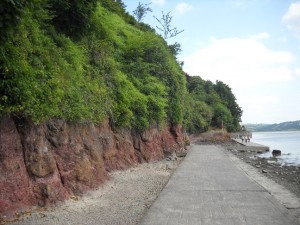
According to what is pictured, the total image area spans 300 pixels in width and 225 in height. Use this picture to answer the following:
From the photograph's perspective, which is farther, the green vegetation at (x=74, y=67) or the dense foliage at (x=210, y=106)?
the dense foliage at (x=210, y=106)

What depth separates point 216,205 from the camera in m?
7.86

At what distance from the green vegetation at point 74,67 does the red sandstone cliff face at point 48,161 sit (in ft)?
1.34

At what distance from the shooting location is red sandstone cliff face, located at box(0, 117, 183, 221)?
669 cm

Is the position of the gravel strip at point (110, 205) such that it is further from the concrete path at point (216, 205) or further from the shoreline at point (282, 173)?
the shoreline at point (282, 173)

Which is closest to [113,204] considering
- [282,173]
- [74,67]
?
[74,67]

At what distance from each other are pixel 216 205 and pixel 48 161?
14.8ft

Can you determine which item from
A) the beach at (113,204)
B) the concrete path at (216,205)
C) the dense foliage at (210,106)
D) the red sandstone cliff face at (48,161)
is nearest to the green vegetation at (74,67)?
the red sandstone cliff face at (48,161)

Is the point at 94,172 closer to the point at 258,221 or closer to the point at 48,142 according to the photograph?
the point at 48,142

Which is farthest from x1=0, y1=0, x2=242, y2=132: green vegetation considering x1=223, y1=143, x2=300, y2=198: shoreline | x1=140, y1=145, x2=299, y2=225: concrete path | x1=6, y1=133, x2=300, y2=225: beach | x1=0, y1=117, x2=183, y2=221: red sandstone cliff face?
x1=223, y1=143, x2=300, y2=198: shoreline

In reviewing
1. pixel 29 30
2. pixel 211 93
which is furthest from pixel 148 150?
pixel 211 93

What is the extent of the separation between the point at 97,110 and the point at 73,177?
10.9 feet

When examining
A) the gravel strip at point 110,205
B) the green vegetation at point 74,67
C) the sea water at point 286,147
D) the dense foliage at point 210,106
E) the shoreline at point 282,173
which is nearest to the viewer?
the green vegetation at point 74,67

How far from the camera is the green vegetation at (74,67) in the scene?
6598 mm

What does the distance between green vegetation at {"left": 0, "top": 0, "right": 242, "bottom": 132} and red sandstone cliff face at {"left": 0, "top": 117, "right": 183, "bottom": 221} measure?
41 cm
